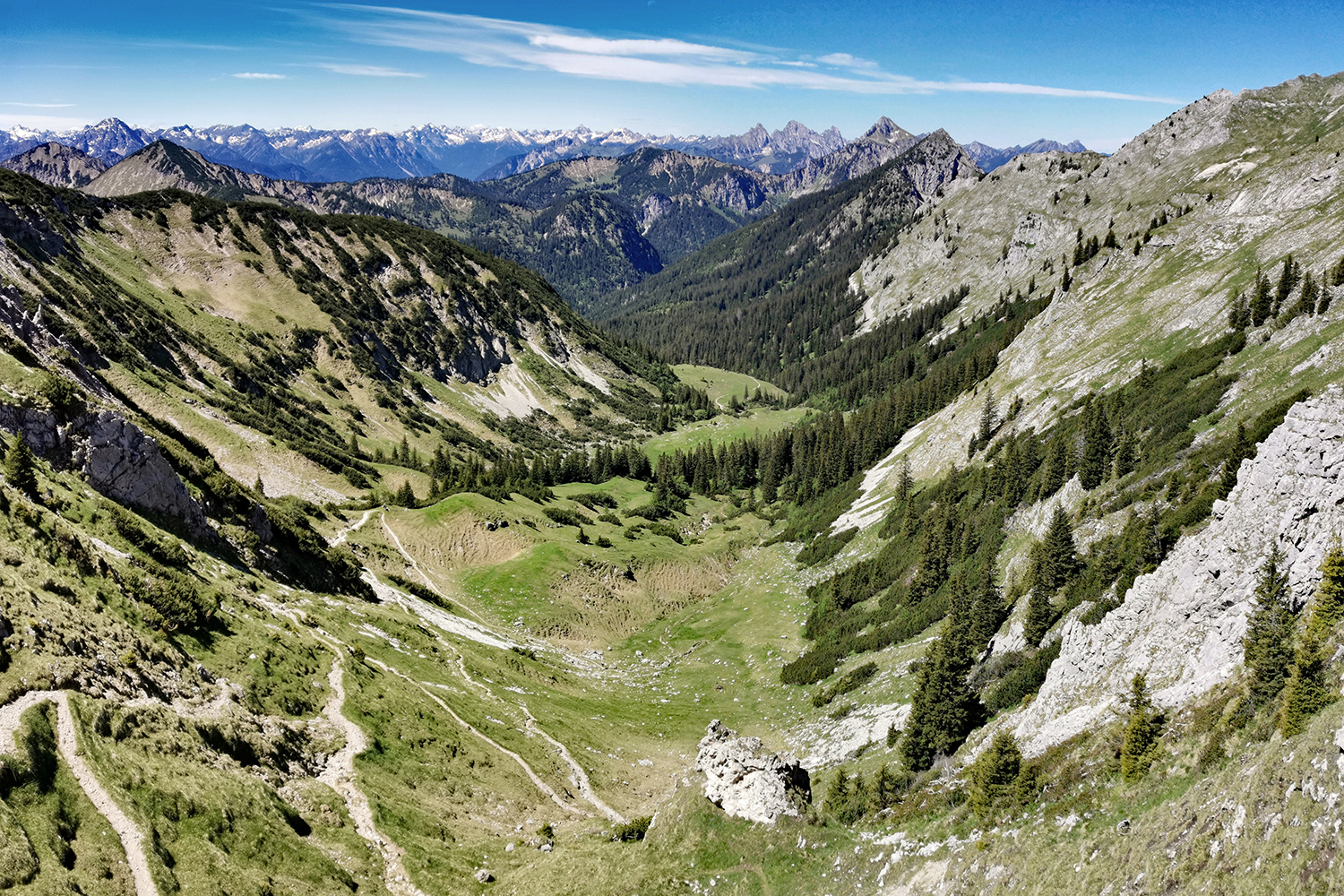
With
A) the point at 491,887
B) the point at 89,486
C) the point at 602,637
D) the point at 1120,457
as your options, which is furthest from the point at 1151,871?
the point at 602,637

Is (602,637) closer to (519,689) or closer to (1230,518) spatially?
(519,689)

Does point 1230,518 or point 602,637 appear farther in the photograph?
point 602,637

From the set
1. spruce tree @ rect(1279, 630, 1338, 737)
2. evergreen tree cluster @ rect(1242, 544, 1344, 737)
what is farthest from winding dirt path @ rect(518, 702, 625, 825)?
spruce tree @ rect(1279, 630, 1338, 737)

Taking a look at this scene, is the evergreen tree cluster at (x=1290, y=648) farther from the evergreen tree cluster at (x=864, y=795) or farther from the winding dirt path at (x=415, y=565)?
the winding dirt path at (x=415, y=565)

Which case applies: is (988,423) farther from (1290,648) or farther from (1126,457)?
(1290,648)

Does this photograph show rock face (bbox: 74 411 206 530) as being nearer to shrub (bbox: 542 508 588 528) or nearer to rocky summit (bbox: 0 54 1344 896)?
rocky summit (bbox: 0 54 1344 896)
